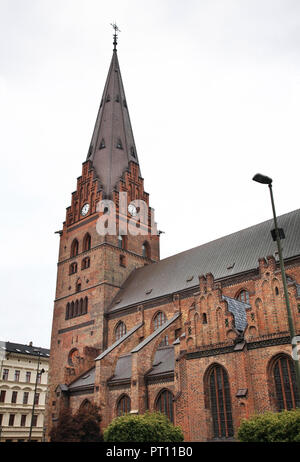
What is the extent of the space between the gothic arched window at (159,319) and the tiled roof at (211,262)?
5.05ft

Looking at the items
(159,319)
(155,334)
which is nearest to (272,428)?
(155,334)

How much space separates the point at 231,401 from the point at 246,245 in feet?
47.3

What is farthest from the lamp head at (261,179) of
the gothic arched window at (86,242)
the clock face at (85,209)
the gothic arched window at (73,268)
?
the clock face at (85,209)

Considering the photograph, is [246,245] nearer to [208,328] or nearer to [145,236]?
[208,328]

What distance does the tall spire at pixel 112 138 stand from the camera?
47.2m

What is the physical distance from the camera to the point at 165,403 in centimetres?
2559

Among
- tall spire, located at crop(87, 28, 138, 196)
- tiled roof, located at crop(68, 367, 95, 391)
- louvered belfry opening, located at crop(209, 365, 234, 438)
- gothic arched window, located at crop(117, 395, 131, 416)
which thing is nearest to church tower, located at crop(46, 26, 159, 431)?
tall spire, located at crop(87, 28, 138, 196)

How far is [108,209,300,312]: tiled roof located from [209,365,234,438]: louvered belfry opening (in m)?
9.72

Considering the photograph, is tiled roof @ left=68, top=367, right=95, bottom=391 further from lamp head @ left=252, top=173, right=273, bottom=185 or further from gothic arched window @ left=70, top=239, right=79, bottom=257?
lamp head @ left=252, top=173, right=273, bottom=185

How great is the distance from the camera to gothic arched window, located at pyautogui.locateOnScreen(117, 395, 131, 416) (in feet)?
91.7

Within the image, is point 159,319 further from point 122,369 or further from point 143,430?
point 143,430

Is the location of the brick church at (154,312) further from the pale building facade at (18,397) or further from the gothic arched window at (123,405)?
the pale building facade at (18,397)

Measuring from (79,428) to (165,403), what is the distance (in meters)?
5.76
